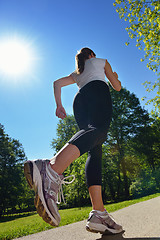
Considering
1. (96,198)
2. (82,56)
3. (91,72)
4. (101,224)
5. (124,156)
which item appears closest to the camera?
(101,224)

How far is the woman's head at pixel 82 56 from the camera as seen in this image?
79.7 inches

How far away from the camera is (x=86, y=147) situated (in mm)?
1498

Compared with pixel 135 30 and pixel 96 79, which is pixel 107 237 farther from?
pixel 135 30

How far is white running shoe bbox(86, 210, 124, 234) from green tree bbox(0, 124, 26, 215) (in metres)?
28.8

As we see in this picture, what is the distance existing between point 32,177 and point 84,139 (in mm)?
478

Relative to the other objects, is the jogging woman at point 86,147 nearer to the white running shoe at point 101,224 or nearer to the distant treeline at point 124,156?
the white running shoe at point 101,224

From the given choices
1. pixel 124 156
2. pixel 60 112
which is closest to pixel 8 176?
pixel 124 156

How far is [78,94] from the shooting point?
6.37 ft

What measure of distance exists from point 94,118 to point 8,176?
96.9ft

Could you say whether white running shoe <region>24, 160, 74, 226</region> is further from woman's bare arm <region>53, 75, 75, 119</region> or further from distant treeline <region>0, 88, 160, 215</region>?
distant treeline <region>0, 88, 160, 215</region>

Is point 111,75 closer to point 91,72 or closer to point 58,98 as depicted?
point 91,72

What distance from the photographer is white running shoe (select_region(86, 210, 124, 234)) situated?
151cm

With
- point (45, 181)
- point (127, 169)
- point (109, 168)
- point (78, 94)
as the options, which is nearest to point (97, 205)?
point (45, 181)

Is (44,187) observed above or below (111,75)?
below
